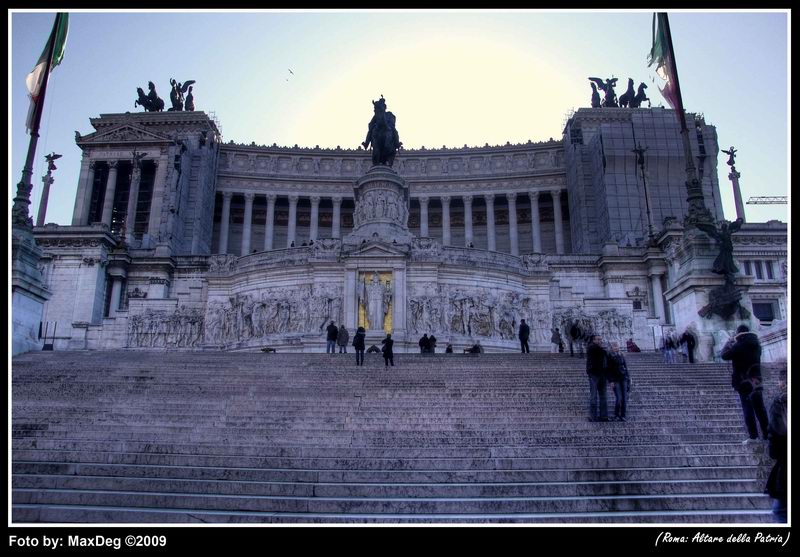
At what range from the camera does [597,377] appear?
Answer: 10414 mm

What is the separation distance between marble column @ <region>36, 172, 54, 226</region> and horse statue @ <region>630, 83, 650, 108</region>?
54324mm

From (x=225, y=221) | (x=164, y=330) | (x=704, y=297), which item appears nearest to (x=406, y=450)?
(x=704, y=297)

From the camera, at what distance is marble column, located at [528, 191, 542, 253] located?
5781cm

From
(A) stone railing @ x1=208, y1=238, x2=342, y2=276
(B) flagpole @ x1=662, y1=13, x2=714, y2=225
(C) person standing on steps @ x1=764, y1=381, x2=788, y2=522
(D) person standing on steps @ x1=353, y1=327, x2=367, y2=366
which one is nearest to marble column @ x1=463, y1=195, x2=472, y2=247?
(A) stone railing @ x1=208, y1=238, x2=342, y2=276

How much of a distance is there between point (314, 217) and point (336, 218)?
2.10 metres

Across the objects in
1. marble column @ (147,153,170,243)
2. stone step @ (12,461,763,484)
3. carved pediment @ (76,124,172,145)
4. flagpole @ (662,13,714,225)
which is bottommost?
stone step @ (12,461,763,484)

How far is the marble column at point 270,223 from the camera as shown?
58.6 m

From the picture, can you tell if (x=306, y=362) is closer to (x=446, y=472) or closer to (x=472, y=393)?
(x=472, y=393)

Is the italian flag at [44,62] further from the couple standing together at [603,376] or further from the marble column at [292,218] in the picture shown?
the marble column at [292,218]

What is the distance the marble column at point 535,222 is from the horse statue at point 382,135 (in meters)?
26.7

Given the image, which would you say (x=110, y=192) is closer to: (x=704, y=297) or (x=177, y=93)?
(x=177, y=93)

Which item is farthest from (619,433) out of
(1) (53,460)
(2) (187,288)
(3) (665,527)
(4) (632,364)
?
(2) (187,288)

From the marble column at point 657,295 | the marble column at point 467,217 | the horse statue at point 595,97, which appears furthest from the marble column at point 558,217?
the marble column at point 657,295

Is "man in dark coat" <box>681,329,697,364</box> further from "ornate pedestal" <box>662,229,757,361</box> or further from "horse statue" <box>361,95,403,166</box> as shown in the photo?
"horse statue" <box>361,95,403,166</box>
